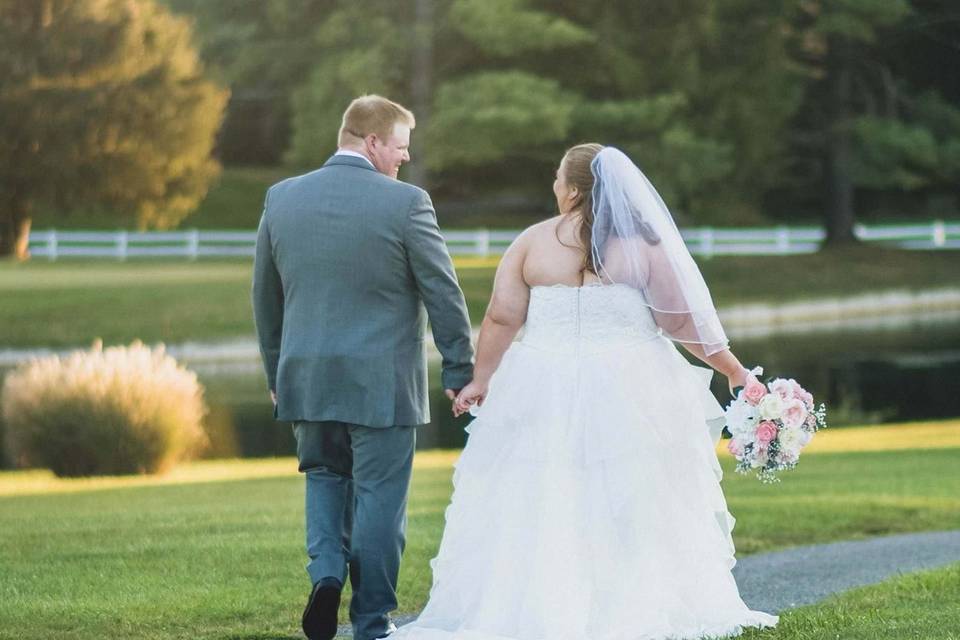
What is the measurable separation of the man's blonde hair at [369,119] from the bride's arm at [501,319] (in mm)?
614

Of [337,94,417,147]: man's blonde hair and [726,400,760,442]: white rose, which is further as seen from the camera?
[726,400,760,442]: white rose

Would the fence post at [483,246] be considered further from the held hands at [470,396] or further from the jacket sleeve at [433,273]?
the jacket sleeve at [433,273]

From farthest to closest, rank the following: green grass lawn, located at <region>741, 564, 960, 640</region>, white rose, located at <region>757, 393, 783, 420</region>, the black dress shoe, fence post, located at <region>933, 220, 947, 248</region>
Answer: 1. fence post, located at <region>933, 220, 947, 248</region>
2. white rose, located at <region>757, 393, 783, 420</region>
3. green grass lawn, located at <region>741, 564, 960, 640</region>
4. the black dress shoe

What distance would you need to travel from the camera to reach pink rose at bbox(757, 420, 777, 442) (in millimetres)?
5867

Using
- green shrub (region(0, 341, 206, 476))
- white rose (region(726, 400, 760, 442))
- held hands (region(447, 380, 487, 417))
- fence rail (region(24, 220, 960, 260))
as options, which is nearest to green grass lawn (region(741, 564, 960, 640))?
white rose (region(726, 400, 760, 442))

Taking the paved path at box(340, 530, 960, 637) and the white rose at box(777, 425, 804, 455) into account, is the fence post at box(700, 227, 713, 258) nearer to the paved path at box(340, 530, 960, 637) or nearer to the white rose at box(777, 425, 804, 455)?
the paved path at box(340, 530, 960, 637)

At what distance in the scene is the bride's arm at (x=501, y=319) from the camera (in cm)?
583

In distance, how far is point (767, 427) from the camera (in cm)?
588

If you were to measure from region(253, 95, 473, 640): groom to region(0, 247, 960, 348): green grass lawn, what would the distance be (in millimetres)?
24291

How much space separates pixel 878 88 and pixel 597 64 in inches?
473

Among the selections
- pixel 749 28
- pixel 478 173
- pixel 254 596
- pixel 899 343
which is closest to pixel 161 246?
pixel 478 173

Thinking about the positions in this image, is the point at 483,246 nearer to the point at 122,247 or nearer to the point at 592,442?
the point at 122,247

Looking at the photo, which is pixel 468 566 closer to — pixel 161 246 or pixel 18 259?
pixel 18 259

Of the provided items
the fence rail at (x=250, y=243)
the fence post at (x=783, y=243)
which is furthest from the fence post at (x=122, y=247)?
the fence post at (x=783, y=243)
